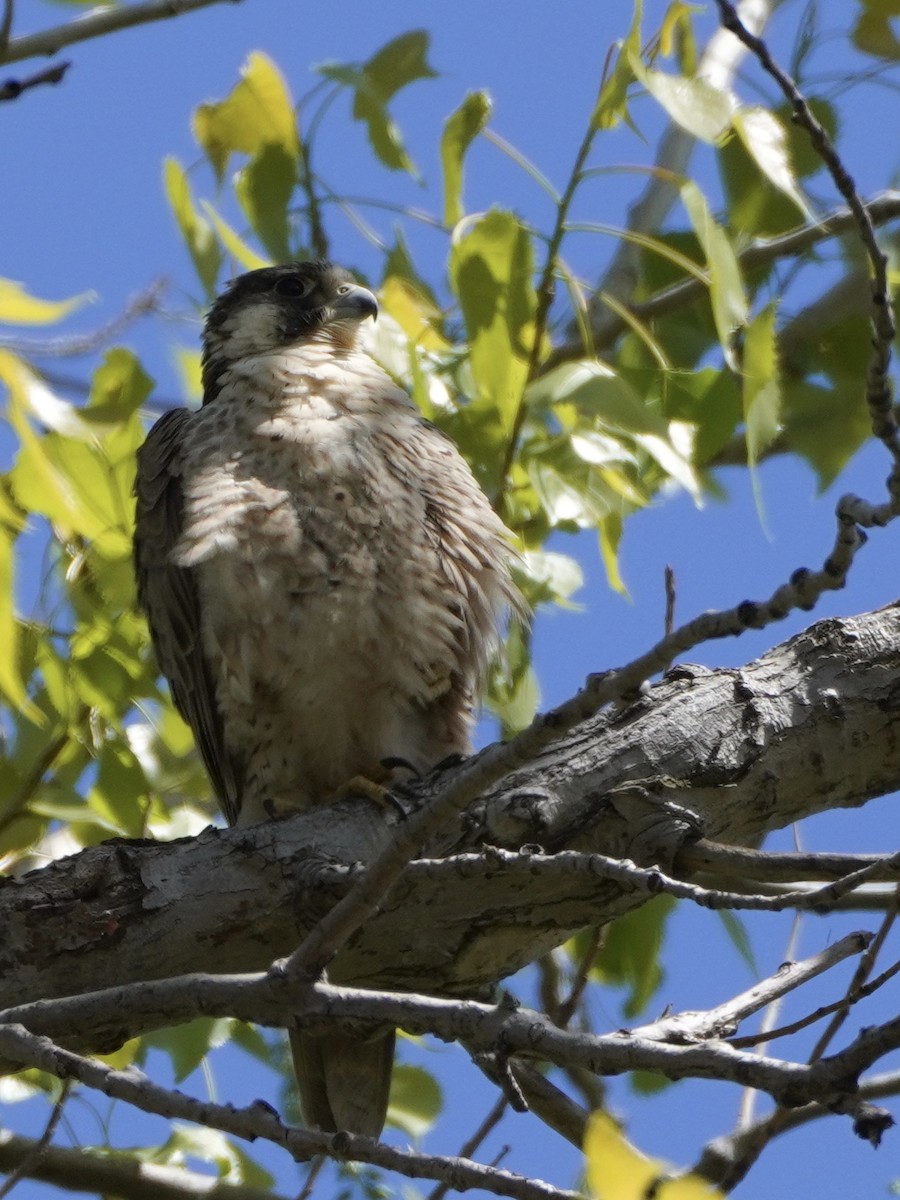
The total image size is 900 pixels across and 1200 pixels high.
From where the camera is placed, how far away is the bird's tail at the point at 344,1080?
10.8 feet

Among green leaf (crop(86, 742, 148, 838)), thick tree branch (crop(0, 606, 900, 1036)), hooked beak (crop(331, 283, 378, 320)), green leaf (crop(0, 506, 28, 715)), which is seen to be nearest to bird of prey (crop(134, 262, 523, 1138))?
green leaf (crop(86, 742, 148, 838))

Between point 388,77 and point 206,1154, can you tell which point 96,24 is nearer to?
point 388,77

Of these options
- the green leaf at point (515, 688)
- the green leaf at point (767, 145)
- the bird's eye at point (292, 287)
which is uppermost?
the bird's eye at point (292, 287)

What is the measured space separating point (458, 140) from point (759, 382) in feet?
3.09

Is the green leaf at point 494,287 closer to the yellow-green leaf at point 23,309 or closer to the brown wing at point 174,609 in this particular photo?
the brown wing at point 174,609

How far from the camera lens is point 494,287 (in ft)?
10.2

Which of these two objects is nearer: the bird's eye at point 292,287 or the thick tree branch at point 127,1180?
the thick tree branch at point 127,1180

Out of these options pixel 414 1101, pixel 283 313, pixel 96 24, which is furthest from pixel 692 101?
pixel 414 1101

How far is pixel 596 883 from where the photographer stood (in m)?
2.54

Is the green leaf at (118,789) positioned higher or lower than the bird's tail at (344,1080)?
higher

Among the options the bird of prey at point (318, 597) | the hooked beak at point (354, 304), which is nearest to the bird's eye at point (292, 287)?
the hooked beak at point (354, 304)

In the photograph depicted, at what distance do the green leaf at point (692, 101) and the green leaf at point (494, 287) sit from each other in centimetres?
47

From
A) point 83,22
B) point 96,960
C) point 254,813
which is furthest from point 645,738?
point 83,22

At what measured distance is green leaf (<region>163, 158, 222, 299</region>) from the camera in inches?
133
